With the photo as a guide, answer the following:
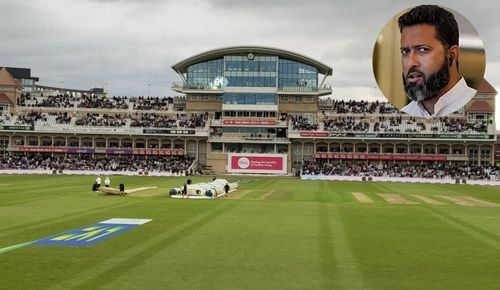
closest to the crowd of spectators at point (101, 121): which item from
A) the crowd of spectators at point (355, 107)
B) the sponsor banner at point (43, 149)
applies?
the sponsor banner at point (43, 149)

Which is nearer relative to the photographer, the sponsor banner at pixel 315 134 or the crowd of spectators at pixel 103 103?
the sponsor banner at pixel 315 134

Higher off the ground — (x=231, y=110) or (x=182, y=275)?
(x=231, y=110)

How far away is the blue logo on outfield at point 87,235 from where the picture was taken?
18.4 metres

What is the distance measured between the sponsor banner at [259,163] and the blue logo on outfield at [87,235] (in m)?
66.4

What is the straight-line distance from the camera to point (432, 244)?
63.6 feet

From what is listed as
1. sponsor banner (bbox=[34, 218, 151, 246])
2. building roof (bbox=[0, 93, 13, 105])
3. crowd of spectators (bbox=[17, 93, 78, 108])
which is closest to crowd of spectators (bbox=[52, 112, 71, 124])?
crowd of spectators (bbox=[17, 93, 78, 108])

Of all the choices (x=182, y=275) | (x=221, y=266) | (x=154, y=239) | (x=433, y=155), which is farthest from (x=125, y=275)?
(x=433, y=155)

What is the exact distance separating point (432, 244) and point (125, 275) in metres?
10.8

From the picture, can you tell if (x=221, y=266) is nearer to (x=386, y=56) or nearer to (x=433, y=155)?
(x=386, y=56)

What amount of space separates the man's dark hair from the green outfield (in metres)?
7.76

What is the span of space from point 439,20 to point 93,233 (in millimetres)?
15637

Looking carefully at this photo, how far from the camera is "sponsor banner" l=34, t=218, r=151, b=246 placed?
1847 centimetres

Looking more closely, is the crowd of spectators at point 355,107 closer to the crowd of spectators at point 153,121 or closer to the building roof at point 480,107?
the building roof at point 480,107

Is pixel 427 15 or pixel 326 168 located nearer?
pixel 427 15
